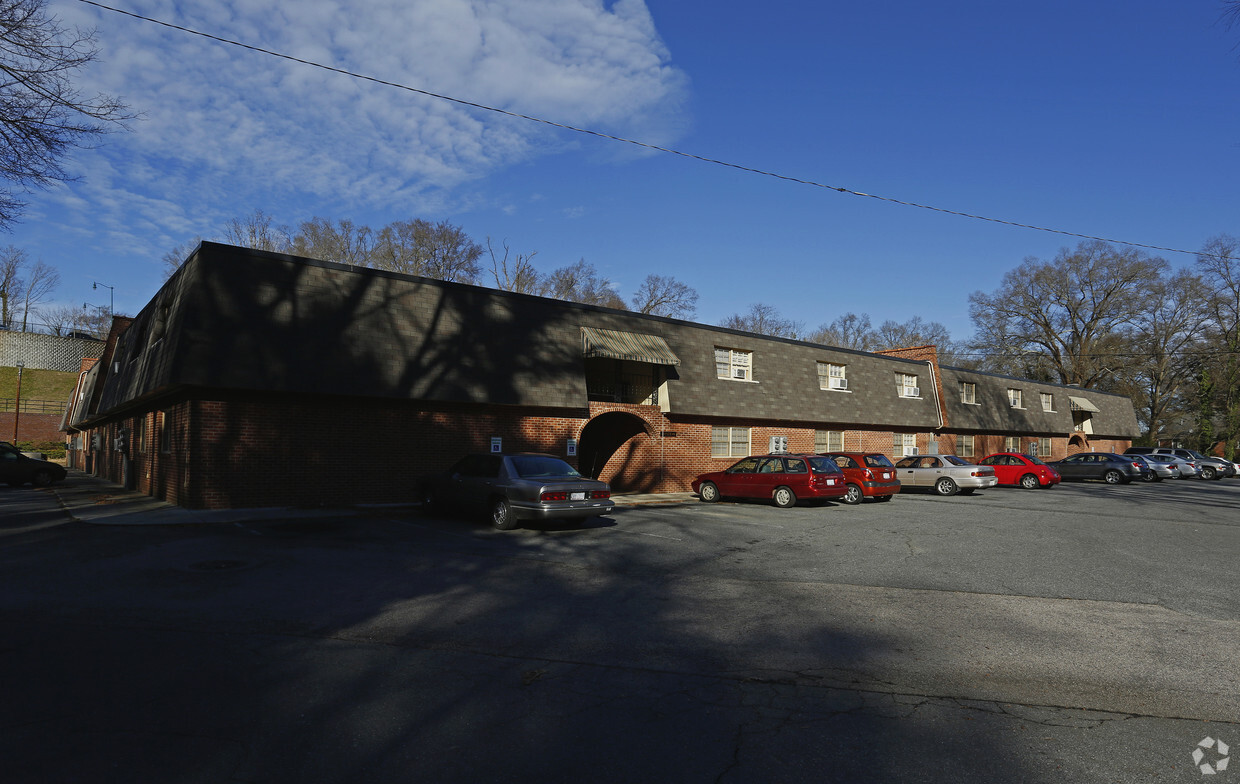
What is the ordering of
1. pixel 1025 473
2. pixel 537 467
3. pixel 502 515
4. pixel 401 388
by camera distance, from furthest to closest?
pixel 1025 473 < pixel 401 388 < pixel 537 467 < pixel 502 515

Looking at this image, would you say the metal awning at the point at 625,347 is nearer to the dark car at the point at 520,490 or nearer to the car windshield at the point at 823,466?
the car windshield at the point at 823,466

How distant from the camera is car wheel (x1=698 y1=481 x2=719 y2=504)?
20.7m

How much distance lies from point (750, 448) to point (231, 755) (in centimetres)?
2334

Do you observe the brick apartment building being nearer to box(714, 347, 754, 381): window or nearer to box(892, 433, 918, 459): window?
box(714, 347, 754, 381): window

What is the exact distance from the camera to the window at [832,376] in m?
29.2

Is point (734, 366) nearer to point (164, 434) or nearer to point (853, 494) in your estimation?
point (853, 494)

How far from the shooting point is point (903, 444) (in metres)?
32.8

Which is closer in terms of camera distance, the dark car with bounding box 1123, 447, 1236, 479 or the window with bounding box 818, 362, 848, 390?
the window with bounding box 818, 362, 848, 390

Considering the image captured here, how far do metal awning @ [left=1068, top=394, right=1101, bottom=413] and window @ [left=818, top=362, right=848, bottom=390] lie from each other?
23.7 meters

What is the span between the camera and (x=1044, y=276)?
62.0 m

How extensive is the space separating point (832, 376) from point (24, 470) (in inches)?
1214

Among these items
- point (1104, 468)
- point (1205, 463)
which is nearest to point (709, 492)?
point (1104, 468)

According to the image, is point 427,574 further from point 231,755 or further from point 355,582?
point 231,755

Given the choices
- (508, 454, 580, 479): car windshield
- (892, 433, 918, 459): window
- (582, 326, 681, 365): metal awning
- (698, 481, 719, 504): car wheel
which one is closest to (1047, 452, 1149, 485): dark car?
(892, 433, 918, 459): window
